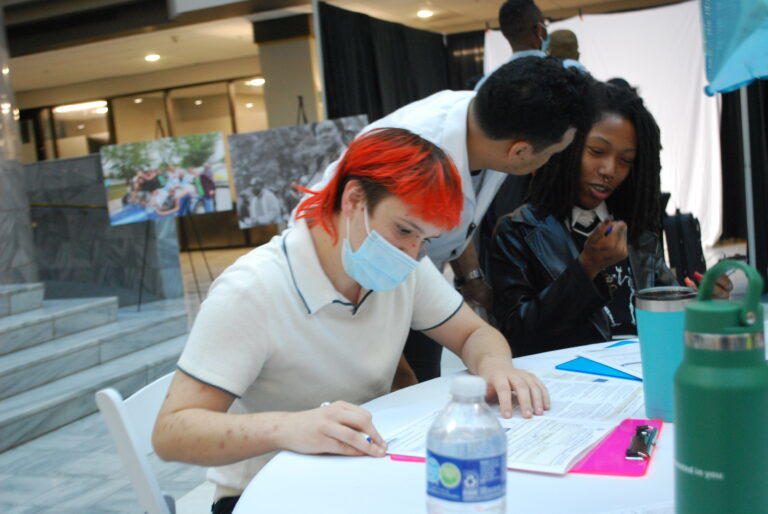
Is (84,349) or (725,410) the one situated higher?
(725,410)

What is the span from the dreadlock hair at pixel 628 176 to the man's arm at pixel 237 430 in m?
1.10

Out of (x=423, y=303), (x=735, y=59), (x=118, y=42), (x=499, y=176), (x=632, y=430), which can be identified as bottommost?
(x=632, y=430)

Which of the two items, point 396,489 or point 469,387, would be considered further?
point 396,489

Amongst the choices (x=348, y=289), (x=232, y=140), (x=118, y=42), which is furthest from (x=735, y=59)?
(x=118, y=42)

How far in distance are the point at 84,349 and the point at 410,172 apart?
3.83 m

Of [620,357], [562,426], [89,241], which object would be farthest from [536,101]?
[89,241]

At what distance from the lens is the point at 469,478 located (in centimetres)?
66

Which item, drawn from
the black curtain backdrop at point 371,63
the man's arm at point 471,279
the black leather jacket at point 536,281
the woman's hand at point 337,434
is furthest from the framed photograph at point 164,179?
the woman's hand at point 337,434

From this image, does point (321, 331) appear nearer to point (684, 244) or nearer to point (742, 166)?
point (684, 244)

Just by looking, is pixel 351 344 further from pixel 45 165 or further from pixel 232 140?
pixel 45 165

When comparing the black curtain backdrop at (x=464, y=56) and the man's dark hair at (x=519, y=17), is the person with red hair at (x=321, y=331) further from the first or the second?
the black curtain backdrop at (x=464, y=56)

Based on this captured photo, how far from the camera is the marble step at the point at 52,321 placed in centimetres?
438

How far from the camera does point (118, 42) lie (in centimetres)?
920

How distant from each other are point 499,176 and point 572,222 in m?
0.24
